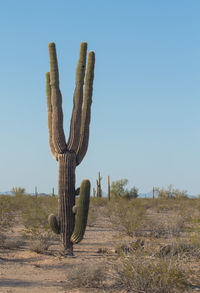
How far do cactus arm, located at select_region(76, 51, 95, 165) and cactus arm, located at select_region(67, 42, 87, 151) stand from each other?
7.8 inches

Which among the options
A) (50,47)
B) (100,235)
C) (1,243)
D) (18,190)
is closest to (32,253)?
(1,243)

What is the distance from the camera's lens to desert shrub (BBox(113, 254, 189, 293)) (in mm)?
6762

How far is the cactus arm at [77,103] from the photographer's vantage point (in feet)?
38.7

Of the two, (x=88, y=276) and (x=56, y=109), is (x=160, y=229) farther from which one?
(x=88, y=276)

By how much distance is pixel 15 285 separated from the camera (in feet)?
27.1

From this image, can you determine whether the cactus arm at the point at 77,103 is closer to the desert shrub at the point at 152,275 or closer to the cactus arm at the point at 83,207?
the cactus arm at the point at 83,207

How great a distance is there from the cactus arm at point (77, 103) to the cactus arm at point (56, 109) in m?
0.29

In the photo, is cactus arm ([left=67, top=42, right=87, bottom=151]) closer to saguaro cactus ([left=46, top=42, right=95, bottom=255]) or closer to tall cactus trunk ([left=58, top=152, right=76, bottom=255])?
saguaro cactus ([left=46, top=42, right=95, bottom=255])

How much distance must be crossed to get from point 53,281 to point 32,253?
348cm

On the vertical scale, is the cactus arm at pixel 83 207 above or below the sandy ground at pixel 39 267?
above

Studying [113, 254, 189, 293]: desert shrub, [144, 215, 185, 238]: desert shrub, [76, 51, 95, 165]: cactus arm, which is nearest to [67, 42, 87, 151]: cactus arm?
[76, 51, 95, 165]: cactus arm

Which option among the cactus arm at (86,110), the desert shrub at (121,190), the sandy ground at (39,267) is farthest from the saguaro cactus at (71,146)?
the desert shrub at (121,190)

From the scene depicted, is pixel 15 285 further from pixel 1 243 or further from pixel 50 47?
pixel 50 47

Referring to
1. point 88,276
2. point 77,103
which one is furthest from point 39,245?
point 77,103
